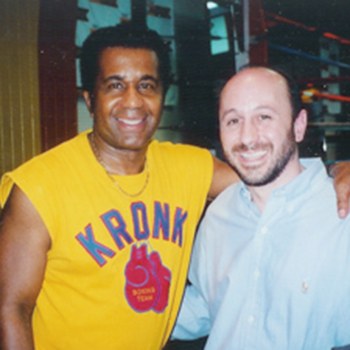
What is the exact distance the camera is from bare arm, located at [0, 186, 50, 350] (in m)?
1.17

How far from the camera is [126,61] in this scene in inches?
54.6

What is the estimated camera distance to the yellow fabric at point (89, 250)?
123cm

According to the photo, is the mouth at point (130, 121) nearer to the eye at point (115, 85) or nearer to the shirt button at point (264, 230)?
the eye at point (115, 85)

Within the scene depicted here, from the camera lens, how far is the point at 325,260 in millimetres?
1134

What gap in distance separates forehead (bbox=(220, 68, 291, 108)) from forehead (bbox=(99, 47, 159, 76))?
291 mm

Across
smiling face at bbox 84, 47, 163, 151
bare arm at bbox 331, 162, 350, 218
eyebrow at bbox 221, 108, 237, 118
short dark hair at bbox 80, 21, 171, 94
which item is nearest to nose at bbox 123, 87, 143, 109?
smiling face at bbox 84, 47, 163, 151

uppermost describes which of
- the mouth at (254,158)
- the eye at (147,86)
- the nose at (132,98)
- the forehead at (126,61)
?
the forehead at (126,61)

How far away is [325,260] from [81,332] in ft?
2.52

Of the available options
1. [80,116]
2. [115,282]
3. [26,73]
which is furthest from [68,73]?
[115,282]

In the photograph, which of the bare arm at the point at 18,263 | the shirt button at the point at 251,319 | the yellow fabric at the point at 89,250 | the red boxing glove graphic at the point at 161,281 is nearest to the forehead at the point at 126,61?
the yellow fabric at the point at 89,250

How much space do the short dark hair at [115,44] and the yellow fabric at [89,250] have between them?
278 mm

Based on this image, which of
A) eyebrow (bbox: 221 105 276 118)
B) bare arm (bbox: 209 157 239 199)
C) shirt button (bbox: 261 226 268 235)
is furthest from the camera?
bare arm (bbox: 209 157 239 199)

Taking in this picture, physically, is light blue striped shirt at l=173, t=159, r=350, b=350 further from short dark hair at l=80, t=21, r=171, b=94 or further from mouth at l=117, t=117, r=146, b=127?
short dark hair at l=80, t=21, r=171, b=94

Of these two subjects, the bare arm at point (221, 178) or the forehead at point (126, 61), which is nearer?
the forehead at point (126, 61)
